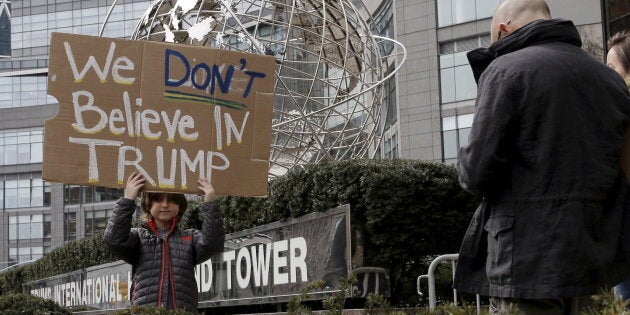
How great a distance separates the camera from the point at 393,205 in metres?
8.48

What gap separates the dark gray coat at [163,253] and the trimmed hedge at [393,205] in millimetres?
3392

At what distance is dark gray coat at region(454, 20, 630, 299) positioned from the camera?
3355 mm

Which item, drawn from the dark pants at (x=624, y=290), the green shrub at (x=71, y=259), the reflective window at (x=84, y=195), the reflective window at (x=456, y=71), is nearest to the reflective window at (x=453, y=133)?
the reflective window at (x=456, y=71)

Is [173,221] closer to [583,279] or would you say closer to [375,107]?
[583,279]

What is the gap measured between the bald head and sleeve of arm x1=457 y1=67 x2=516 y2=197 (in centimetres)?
26

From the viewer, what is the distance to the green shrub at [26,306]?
6.38 meters

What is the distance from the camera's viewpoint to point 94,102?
541 centimetres

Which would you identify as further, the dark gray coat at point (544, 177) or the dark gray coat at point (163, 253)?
the dark gray coat at point (163, 253)

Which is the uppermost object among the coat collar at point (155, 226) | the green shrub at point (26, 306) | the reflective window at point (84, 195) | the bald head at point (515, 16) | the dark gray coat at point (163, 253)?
the reflective window at point (84, 195)

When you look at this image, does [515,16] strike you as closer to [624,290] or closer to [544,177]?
[544,177]

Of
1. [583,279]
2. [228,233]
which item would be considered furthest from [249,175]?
[228,233]

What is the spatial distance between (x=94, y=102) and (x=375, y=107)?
617 centimetres

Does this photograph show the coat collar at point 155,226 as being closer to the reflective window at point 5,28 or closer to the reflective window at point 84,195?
the reflective window at point 84,195

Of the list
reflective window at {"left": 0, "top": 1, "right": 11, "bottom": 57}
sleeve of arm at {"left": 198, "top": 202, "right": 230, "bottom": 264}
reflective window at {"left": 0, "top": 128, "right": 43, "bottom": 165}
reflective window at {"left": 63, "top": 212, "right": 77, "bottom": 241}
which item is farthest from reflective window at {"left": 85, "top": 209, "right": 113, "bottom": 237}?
sleeve of arm at {"left": 198, "top": 202, "right": 230, "bottom": 264}
